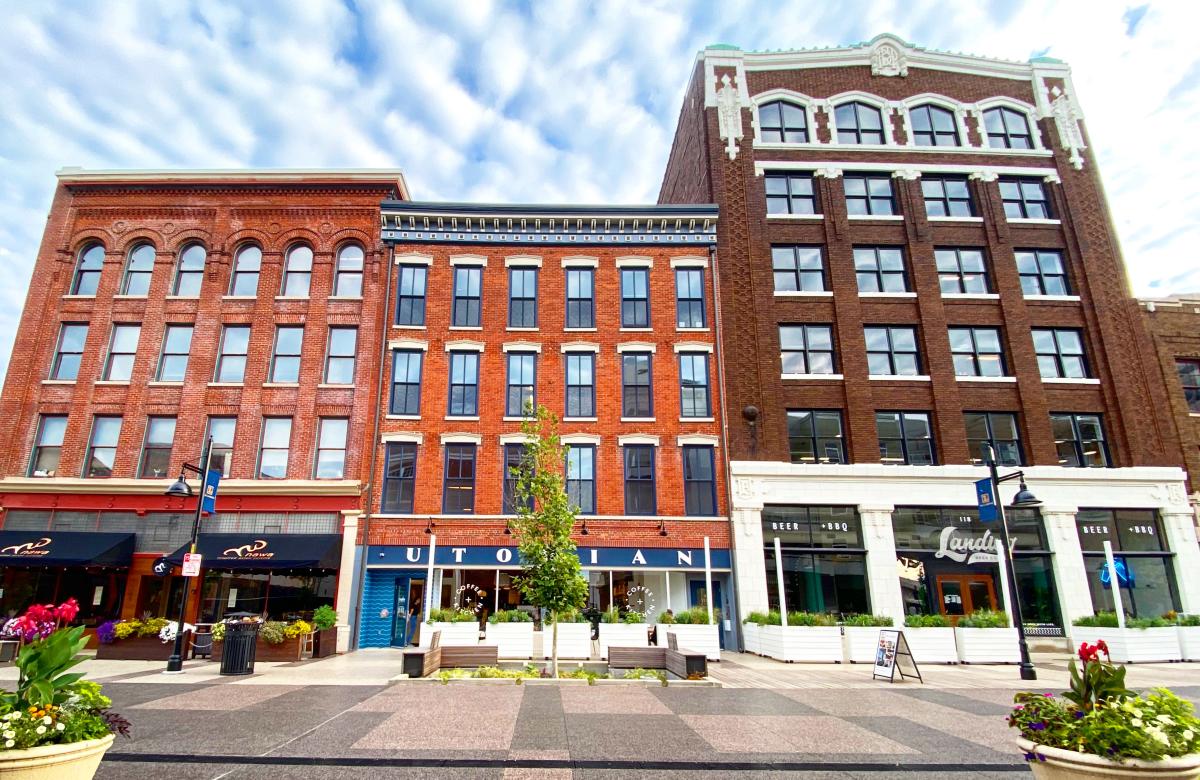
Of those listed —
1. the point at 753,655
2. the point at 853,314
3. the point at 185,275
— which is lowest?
the point at 753,655

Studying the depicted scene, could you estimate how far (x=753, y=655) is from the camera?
2114 cm

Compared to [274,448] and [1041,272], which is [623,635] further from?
[1041,272]

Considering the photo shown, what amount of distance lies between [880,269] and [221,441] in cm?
2682

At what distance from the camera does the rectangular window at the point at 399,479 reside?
23.4 m

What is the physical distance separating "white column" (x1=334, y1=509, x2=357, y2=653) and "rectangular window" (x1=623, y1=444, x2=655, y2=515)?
970 centimetres

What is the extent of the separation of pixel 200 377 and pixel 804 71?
28330 mm

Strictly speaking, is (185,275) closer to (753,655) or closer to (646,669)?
(646,669)

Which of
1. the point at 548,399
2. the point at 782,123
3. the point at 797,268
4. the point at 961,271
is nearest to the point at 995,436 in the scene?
the point at 961,271

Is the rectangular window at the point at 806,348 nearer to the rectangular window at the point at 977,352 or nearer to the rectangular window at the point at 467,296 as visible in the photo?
the rectangular window at the point at 977,352

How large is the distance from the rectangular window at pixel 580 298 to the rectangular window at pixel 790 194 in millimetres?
8342

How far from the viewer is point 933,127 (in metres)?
28.6

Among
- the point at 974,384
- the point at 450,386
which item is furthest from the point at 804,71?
the point at 450,386

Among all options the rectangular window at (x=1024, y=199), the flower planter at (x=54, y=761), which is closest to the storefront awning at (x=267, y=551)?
the flower planter at (x=54, y=761)

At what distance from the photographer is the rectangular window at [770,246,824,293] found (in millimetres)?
26375
